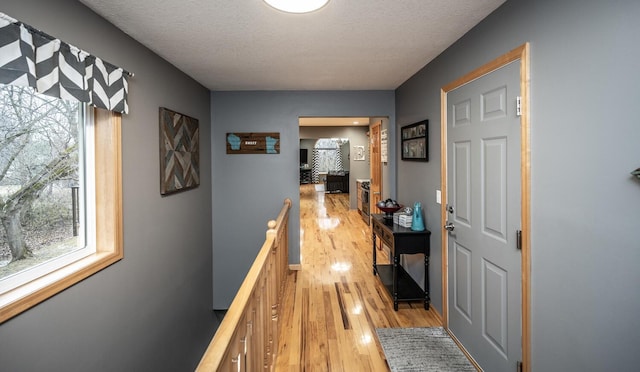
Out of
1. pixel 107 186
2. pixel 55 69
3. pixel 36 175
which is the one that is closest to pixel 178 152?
pixel 107 186

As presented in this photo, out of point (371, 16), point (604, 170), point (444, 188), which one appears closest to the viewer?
point (604, 170)

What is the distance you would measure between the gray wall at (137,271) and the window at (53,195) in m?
0.12

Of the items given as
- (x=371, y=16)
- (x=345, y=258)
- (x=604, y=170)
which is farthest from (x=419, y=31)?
(x=345, y=258)

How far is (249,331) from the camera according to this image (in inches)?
64.4

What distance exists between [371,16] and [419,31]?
1.55 feet

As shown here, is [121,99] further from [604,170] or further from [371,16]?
[604,170]

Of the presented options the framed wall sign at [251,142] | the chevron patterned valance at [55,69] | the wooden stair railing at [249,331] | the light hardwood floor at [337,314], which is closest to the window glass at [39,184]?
the chevron patterned valance at [55,69]

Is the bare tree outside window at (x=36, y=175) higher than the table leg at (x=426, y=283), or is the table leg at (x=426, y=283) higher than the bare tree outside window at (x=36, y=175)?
the bare tree outside window at (x=36, y=175)

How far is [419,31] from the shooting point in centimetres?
245

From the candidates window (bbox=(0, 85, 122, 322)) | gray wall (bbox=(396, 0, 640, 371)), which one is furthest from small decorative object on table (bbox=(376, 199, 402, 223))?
window (bbox=(0, 85, 122, 322))

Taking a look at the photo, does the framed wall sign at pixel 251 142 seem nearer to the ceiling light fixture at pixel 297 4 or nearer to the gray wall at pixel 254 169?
the gray wall at pixel 254 169

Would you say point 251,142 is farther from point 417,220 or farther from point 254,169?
point 417,220

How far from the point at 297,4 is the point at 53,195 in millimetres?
1790

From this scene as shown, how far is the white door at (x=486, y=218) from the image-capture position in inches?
77.3
